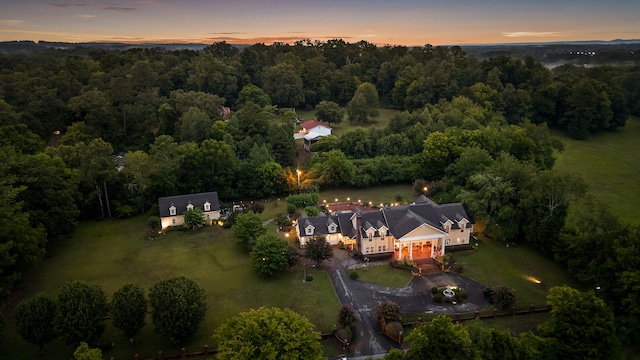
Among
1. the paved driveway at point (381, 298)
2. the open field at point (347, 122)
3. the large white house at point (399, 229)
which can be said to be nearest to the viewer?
the paved driveway at point (381, 298)

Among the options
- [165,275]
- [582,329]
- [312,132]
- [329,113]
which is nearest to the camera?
[582,329]

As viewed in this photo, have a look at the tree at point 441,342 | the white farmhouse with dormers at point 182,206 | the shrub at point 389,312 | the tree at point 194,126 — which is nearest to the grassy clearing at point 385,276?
the shrub at point 389,312

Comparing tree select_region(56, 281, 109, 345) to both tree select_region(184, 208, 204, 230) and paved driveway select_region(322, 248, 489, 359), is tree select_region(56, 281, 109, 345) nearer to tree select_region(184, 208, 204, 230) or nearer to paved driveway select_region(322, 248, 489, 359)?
paved driveway select_region(322, 248, 489, 359)

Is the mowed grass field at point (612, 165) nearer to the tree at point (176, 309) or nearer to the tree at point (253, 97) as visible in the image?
the tree at point (176, 309)

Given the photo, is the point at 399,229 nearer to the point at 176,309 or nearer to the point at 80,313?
the point at 176,309

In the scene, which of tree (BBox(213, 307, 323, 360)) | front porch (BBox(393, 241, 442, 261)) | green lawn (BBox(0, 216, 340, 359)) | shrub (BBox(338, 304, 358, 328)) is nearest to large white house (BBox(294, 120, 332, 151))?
green lawn (BBox(0, 216, 340, 359))

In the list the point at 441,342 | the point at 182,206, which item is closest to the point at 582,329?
the point at 441,342

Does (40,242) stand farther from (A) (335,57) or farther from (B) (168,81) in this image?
(A) (335,57)
